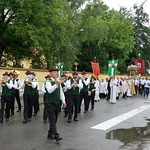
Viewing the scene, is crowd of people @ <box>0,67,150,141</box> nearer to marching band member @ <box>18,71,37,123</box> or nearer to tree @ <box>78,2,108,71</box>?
marching band member @ <box>18,71,37,123</box>

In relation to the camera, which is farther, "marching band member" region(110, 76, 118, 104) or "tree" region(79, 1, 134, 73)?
"tree" region(79, 1, 134, 73)

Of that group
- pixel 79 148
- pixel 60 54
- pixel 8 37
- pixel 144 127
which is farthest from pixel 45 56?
pixel 79 148

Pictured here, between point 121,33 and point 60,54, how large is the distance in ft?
65.1

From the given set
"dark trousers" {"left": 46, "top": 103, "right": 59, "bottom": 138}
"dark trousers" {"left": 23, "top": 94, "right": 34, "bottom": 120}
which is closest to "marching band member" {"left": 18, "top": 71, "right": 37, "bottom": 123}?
"dark trousers" {"left": 23, "top": 94, "right": 34, "bottom": 120}

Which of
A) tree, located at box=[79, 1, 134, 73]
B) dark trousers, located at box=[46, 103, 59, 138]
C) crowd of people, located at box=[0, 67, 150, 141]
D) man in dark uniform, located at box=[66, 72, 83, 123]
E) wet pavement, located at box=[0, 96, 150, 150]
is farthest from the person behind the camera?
tree, located at box=[79, 1, 134, 73]

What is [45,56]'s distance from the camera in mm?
24156

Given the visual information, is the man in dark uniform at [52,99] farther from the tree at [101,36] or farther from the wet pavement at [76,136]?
the tree at [101,36]

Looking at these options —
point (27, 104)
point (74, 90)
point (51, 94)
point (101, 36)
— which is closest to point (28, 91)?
point (27, 104)

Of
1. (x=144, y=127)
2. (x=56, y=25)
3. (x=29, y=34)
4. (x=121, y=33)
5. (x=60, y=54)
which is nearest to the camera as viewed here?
(x=144, y=127)

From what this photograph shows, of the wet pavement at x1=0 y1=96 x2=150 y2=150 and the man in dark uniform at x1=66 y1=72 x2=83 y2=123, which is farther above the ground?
the man in dark uniform at x1=66 y1=72 x2=83 y2=123

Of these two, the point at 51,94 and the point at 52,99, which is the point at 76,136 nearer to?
the point at 52,99

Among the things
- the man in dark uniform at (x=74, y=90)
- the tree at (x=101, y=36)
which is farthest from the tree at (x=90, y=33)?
the man in dark uniform at (x=74, y=90)

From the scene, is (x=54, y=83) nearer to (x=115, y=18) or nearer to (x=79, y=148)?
(x=79, y=148)

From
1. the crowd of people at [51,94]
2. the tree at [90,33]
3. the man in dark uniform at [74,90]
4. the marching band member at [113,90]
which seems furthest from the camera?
the tree at [90,33]
